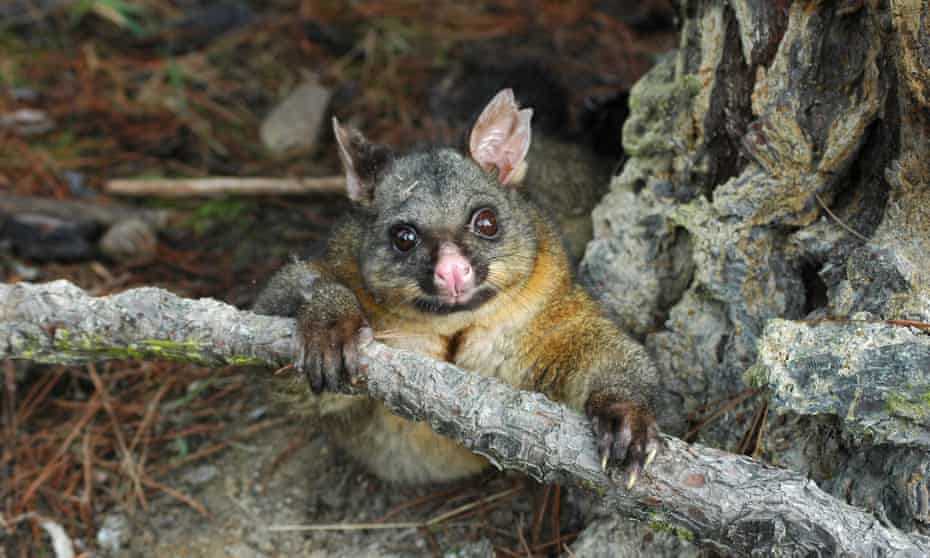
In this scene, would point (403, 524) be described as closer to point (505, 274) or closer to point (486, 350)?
point (486, 350)

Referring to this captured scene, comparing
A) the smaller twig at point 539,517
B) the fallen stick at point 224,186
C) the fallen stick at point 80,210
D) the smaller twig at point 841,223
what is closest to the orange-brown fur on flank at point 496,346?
the smaller twig at point 539,517

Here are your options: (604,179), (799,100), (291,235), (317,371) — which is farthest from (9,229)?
(799,100)

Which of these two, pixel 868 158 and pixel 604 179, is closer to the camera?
pixel 868 158

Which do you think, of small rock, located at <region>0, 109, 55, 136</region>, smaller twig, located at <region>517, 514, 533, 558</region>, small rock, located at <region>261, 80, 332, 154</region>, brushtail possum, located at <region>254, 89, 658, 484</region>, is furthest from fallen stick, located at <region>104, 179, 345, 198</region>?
smaller twig, located at <region>517, 514, 533, 558</region>

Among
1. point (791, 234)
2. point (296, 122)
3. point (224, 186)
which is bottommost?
point (224, 186)

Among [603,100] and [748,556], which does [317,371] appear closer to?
[748,556]

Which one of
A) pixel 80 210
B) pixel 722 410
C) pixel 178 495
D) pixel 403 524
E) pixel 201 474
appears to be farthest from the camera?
pixel 80 210

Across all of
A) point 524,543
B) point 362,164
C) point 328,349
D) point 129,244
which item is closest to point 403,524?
point 524,543
